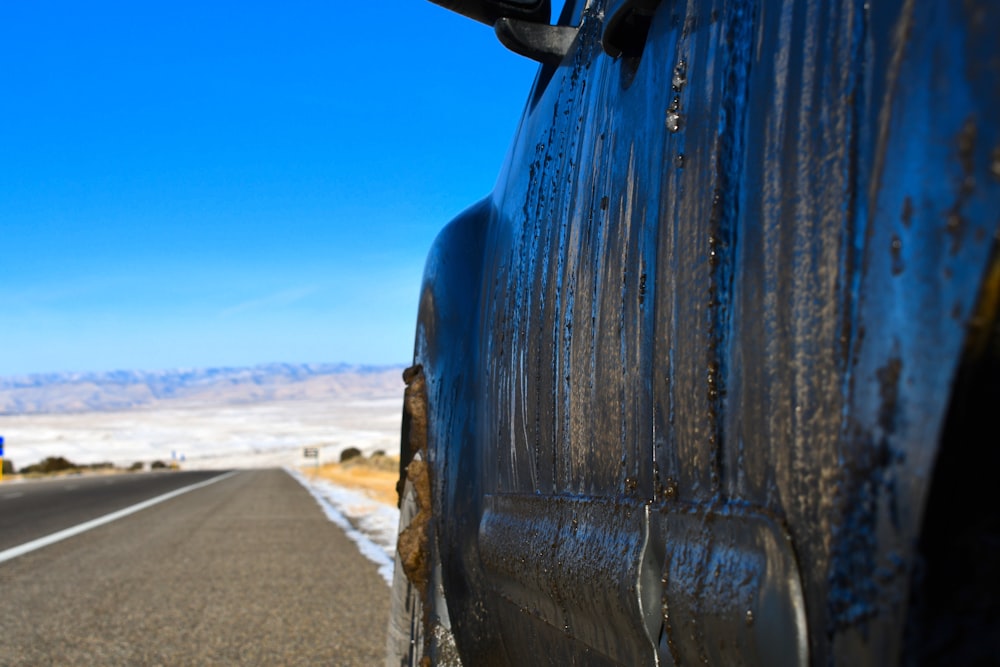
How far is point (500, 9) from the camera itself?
238cm

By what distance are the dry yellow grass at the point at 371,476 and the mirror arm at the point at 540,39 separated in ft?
55.9

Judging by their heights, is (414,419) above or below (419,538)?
above

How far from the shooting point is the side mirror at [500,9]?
2.36 m

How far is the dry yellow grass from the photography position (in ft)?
79.3

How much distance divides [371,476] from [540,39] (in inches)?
1522

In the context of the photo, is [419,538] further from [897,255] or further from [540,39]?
[897,255]

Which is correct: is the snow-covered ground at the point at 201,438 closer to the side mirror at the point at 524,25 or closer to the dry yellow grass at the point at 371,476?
the dry yellow grass at the point at 371,476

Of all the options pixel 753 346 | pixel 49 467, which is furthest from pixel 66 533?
pixel 49 467

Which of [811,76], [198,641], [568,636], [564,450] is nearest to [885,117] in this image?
[811,76]

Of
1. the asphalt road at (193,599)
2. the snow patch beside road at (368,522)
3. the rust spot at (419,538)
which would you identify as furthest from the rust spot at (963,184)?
the snow patch beside road at (368,522)

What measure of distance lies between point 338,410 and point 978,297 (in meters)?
197

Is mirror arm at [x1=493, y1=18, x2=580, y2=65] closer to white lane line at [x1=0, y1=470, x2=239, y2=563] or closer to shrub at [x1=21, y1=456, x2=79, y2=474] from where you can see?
white lane line at [x1=0, y1=470, x2=239, y2=563]

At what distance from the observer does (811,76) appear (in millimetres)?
1062

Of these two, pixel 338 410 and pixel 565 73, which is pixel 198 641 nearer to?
pixel 565 73
